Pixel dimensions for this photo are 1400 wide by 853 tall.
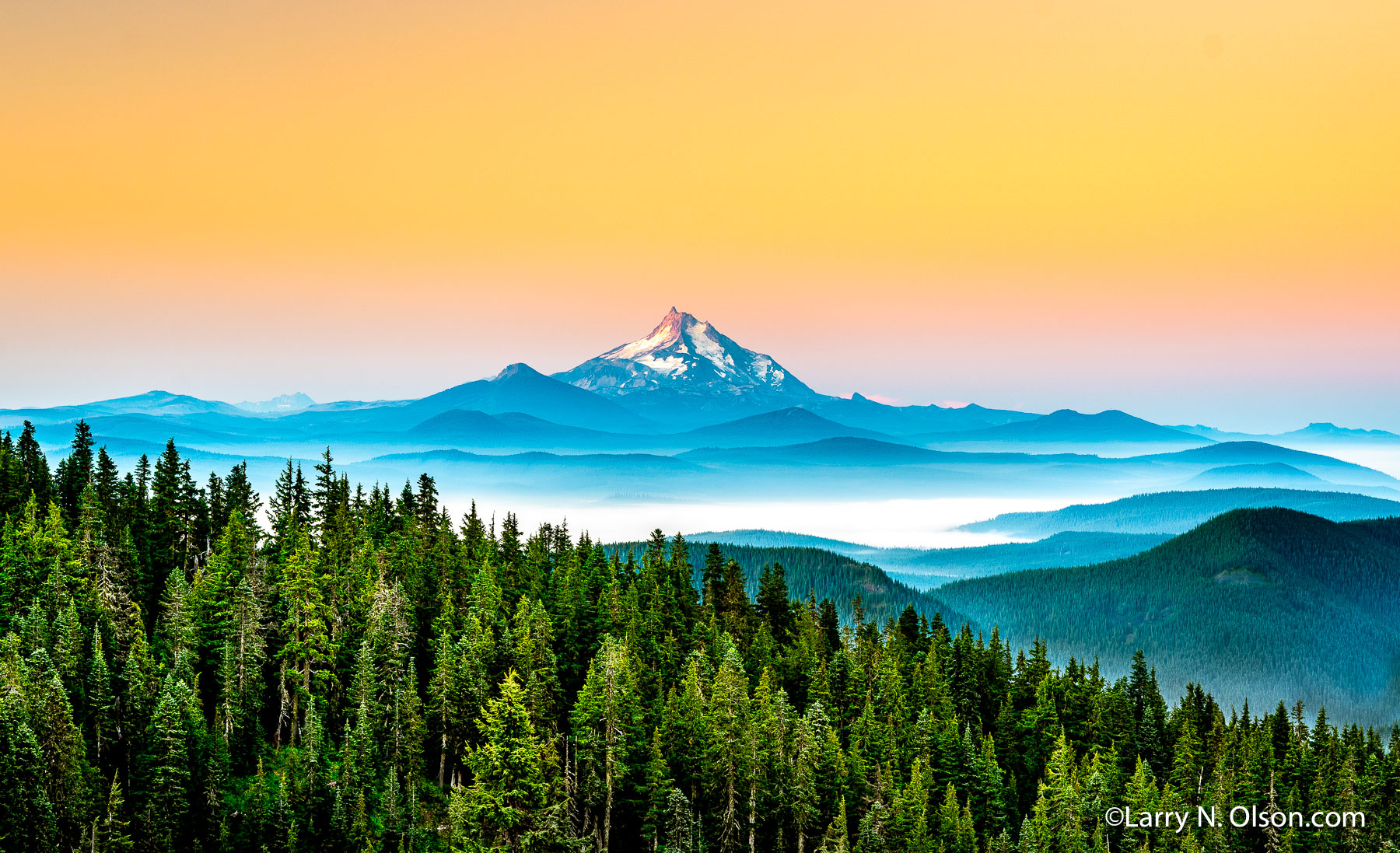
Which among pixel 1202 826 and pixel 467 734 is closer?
pixel 467 734

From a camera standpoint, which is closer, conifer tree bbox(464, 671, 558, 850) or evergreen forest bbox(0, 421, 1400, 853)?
conifer tree bbox(464, 671, 558, 850)

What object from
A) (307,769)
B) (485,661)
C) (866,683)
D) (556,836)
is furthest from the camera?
(866,683)

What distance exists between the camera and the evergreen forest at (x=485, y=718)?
62.3m

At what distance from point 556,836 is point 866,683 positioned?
4174 centimetres

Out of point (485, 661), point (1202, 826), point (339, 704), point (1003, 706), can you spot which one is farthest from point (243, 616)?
point (1202, 826)

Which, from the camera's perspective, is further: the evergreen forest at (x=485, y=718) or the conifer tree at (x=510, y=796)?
the evergreen forest at (x=485, y=718)

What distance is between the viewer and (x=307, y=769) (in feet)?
218

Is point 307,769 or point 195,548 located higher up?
point 195,548

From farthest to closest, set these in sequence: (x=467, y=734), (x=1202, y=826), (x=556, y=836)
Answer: (x=1202, y=826) → (x=467, y=734) → (x=556, y=836)

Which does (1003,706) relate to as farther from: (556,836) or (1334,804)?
(556,836)

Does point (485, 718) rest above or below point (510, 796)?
above

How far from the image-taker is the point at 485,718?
65.8m

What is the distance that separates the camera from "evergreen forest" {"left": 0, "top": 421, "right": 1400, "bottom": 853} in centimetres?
6234

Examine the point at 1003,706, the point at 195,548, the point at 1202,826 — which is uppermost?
the point at 195,548
